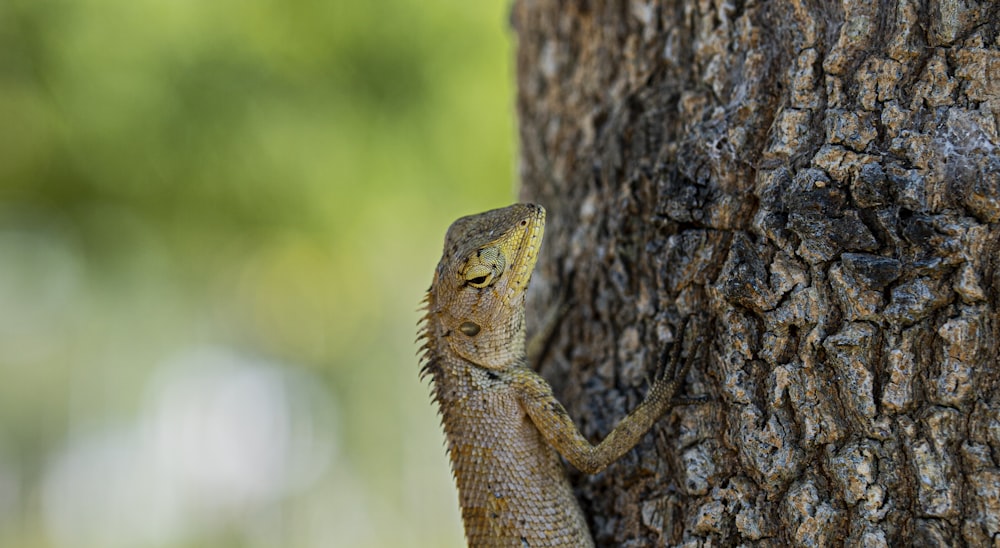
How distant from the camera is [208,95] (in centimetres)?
927

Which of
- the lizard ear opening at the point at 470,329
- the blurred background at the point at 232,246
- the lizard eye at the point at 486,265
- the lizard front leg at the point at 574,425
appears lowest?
the lizard front leg at the point at 574,425

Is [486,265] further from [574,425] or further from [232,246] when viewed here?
[232,246]

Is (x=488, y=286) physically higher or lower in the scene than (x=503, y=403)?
higher

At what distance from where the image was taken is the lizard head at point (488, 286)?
10.9 ft

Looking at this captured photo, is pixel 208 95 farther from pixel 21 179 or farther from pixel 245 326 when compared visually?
pixel 245 326

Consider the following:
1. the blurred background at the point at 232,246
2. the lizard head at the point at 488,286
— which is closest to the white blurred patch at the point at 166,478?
the blurred background at the point at 232,246

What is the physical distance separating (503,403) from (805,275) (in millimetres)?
1392

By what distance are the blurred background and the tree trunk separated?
7.35 meters

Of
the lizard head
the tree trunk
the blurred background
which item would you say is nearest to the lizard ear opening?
the lizard head

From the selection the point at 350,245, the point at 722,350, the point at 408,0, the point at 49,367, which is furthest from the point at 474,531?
the point at 49,367

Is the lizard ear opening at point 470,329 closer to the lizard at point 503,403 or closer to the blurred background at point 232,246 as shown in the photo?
the lizard at point 503,403

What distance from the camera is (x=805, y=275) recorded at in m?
2.49

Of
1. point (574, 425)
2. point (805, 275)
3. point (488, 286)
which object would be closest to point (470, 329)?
point (488, 286)

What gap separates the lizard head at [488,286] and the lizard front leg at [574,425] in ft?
0.61
